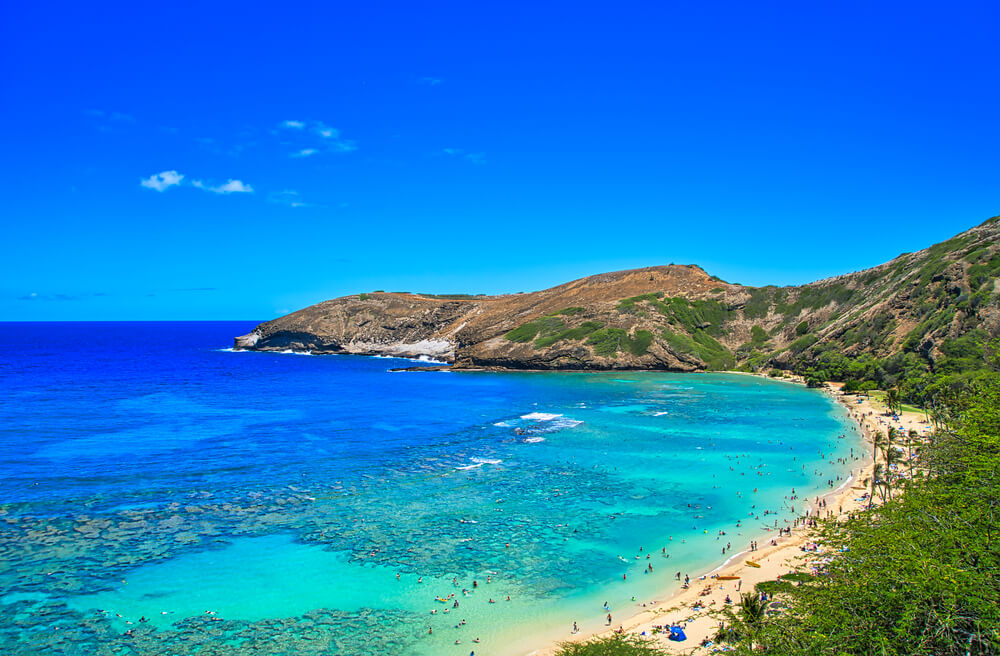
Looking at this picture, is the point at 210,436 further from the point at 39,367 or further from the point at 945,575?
Result: the point at 39,367

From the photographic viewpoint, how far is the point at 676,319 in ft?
484

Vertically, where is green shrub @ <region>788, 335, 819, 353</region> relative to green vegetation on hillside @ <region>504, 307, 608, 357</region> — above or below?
below

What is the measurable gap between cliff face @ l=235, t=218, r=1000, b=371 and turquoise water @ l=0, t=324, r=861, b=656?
3129 cm

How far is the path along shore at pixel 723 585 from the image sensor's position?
25.5m

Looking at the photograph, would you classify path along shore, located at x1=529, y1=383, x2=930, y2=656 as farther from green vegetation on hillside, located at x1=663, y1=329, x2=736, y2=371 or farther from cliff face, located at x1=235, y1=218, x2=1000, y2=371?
green vegetation on hillside, located at x1=663, y1=329, x2=736, y2=371

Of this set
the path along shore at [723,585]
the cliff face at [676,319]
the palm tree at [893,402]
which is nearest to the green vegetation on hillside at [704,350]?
the cliff face at [676,319]

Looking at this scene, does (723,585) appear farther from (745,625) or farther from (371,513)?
(371,513)

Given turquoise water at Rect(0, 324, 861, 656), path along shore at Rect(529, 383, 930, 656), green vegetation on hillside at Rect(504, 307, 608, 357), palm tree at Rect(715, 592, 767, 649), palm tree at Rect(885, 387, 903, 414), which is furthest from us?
green vegetation on hillside at Rect(504, 307, 608, 357)

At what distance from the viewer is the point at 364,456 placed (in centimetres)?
5634

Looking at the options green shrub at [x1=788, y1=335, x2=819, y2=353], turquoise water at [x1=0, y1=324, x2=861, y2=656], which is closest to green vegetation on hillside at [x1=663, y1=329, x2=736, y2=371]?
green shrub at [x1=788, y1=335, x2=819, y2=353]

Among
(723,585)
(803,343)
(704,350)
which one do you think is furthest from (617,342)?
(723,585)

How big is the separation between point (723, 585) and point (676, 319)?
123m

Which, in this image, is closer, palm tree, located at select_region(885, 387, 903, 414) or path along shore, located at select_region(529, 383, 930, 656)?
path along shore, located at select_region(529, 383, 930, 656)

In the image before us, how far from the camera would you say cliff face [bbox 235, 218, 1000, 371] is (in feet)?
318
